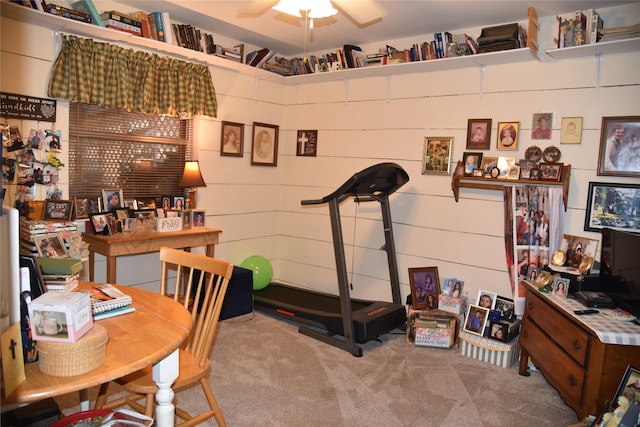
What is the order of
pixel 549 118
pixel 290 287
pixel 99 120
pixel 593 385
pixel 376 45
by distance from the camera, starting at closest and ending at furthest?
pixel 593 385 < pixel 549 118 < pixel 99 120 < pixel 376 45 < pixel 290 287

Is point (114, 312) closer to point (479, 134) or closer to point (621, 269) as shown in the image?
point (621, 269)

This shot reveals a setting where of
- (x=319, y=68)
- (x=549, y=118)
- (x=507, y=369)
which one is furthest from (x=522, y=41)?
(x=507, y=369)

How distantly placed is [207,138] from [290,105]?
1167 mm

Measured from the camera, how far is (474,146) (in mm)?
3836

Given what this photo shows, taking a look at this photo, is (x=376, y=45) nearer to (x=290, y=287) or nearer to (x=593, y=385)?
(x=290, y=287)

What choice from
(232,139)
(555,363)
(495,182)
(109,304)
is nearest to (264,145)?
(232,139)

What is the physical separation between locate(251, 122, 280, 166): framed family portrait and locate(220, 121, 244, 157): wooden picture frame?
18 centimetres

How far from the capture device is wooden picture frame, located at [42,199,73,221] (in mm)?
3189

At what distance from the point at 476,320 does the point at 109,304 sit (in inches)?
105

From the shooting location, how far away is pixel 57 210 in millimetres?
3217

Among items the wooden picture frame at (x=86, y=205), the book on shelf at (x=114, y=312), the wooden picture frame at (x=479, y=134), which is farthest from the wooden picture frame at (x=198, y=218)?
the wooden picture frame at (x=479, y=134)

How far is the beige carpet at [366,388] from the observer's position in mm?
2584

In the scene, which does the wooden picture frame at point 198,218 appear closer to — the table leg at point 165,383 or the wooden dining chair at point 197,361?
the wooden dining chair at point 197,361

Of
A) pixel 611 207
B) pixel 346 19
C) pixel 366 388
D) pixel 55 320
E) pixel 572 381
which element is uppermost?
pixel 346 19
